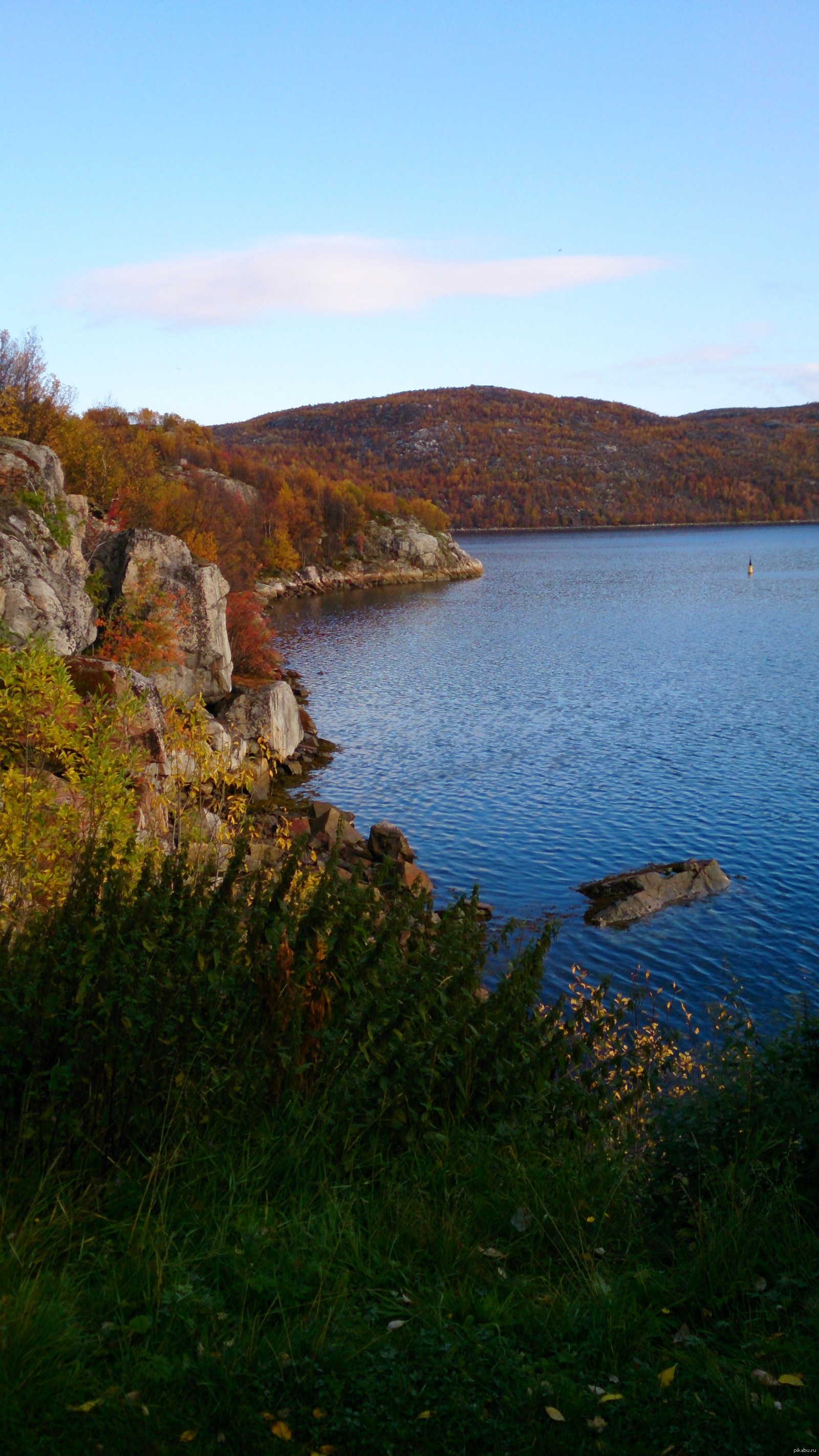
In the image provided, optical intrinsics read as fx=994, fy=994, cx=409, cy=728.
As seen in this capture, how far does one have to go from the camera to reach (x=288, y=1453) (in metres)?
3.86

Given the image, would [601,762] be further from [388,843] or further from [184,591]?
[184,591]

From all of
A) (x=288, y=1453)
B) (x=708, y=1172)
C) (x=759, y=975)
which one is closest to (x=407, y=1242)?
(x=288, y=1453)

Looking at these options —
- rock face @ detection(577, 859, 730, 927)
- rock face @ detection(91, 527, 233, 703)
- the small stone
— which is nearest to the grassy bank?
rock face @ detection(577, 859, 730, 927)

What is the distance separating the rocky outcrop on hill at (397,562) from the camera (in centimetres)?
10712

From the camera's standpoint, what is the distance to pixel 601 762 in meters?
33.7

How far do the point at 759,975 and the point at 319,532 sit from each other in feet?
335

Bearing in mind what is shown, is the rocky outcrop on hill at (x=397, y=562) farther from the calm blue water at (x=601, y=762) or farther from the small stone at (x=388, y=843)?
the small stone at (x=388, y=843)

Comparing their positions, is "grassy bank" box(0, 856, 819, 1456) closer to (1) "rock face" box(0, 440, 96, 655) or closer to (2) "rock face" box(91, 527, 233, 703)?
(1) "rock face" box(0, 440, 96, 655)

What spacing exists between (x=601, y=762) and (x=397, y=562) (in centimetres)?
8770

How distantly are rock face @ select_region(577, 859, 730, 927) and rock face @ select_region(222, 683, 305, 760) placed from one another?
13.3 meters

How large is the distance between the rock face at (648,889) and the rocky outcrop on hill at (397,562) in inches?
3208

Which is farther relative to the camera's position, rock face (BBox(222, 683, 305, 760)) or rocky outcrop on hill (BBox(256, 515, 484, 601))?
rocky outcrop on hill (BBox(256, 515, 484, 601))

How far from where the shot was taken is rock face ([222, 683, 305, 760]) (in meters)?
32.9

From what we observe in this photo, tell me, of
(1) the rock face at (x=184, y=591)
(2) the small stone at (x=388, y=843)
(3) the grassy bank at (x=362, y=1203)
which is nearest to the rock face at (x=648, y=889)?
(2) the small stone at (x=388, y=843)
